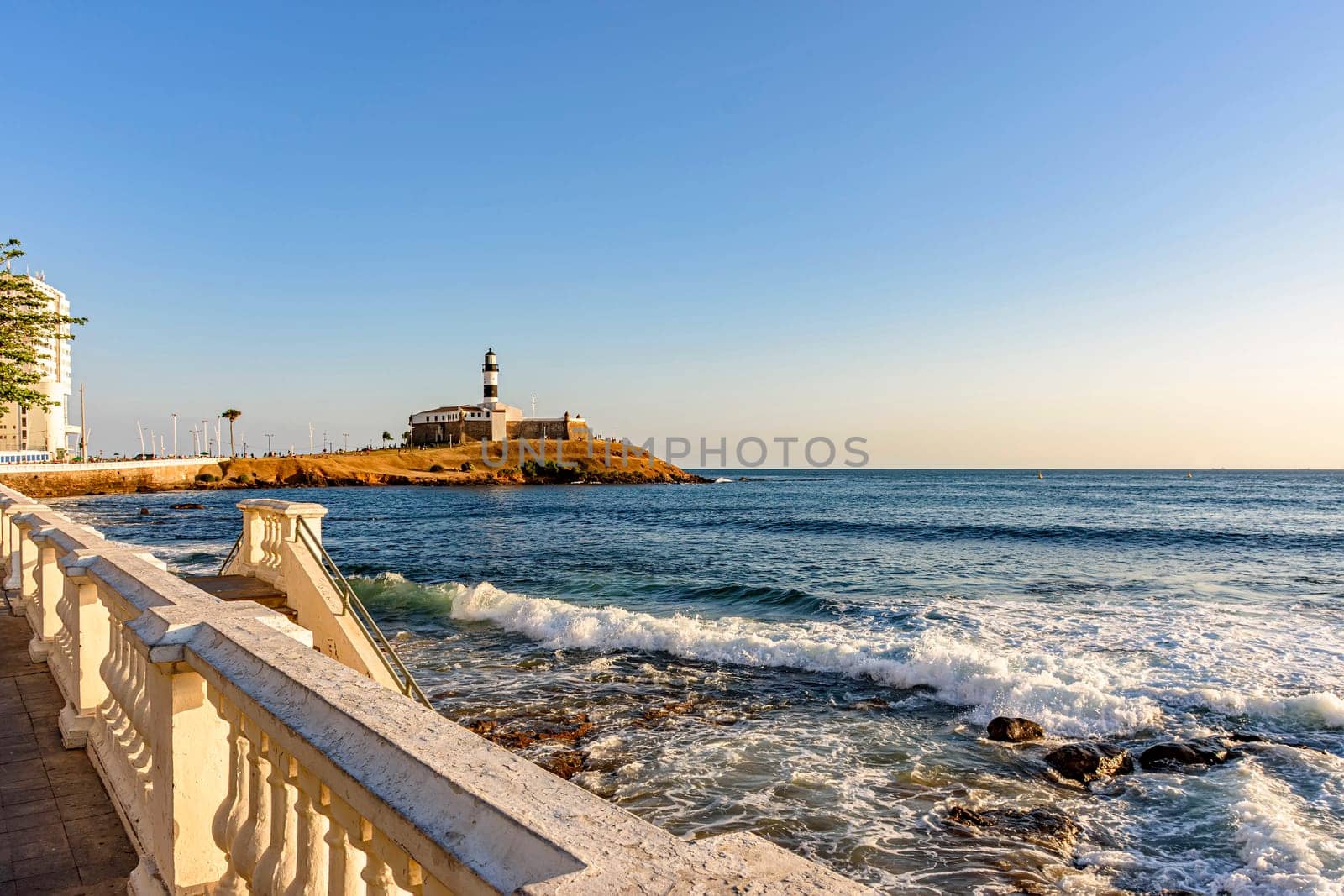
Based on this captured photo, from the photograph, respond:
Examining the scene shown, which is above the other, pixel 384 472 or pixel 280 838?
pixel 280 838

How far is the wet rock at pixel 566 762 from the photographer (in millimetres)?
7566

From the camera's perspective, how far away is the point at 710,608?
57.0ft

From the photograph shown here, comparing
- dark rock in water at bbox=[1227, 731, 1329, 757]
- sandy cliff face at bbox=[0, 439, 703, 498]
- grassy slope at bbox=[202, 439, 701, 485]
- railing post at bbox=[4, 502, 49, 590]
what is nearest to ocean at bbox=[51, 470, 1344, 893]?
dark rock in water at bbox=[1227, 731, 1329, 757]

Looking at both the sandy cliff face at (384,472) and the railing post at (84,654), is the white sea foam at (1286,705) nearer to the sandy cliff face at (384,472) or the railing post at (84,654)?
the railing post at (84,654)

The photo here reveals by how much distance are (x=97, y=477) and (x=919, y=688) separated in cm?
6621

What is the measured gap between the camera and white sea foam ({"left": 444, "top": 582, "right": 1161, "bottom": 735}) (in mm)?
9680

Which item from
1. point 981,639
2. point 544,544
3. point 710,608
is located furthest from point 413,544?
point 981,639

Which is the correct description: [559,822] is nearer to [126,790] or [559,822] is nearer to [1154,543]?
[126,790]

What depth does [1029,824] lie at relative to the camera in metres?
6.51

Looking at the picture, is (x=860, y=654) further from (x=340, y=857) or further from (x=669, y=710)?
(x=340, y=857)

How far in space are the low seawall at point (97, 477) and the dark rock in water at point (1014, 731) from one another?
55.1 metres

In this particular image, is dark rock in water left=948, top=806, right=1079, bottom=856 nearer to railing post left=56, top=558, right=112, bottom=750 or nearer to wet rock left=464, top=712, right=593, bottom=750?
wet rock left=464, top=712, right=593, bottom=750

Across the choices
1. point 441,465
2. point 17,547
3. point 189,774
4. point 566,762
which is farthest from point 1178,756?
point 441,465

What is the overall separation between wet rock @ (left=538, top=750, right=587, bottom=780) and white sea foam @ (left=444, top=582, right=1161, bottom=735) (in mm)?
4550
